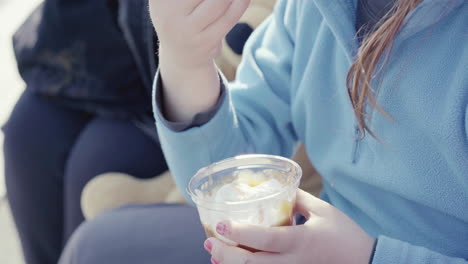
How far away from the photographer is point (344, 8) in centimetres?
77

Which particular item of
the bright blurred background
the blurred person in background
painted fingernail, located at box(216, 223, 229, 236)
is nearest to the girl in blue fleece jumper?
painted fingernail, located at box(216, 223, 229, 236)

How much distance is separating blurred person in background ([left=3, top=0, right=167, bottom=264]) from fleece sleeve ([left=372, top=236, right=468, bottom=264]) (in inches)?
26.0

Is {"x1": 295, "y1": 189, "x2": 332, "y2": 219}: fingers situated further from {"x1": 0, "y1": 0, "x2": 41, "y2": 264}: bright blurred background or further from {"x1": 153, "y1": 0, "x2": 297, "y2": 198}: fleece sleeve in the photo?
{"x1": 0, "y1": 0, "x2": 41, "y2": 264}: bright blurred background

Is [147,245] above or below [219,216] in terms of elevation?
below

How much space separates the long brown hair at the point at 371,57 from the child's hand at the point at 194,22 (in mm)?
158

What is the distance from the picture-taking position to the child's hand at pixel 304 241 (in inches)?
23.3

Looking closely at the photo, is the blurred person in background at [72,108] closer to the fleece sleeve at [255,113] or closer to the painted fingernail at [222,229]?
the fleece sleeve at [255,113]

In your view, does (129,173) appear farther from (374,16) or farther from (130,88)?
(374,16)

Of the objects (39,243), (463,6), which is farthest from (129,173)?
(463,6)

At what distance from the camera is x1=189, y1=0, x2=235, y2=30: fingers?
712 mm

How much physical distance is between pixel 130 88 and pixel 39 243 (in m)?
0.40

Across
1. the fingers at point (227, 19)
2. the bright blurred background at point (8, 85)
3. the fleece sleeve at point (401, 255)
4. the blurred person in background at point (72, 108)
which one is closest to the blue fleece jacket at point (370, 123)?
the fleece sleeve at point (401, 255)

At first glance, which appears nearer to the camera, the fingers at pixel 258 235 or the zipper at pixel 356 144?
the fingers at pixel 258 235

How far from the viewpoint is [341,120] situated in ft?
2.80
